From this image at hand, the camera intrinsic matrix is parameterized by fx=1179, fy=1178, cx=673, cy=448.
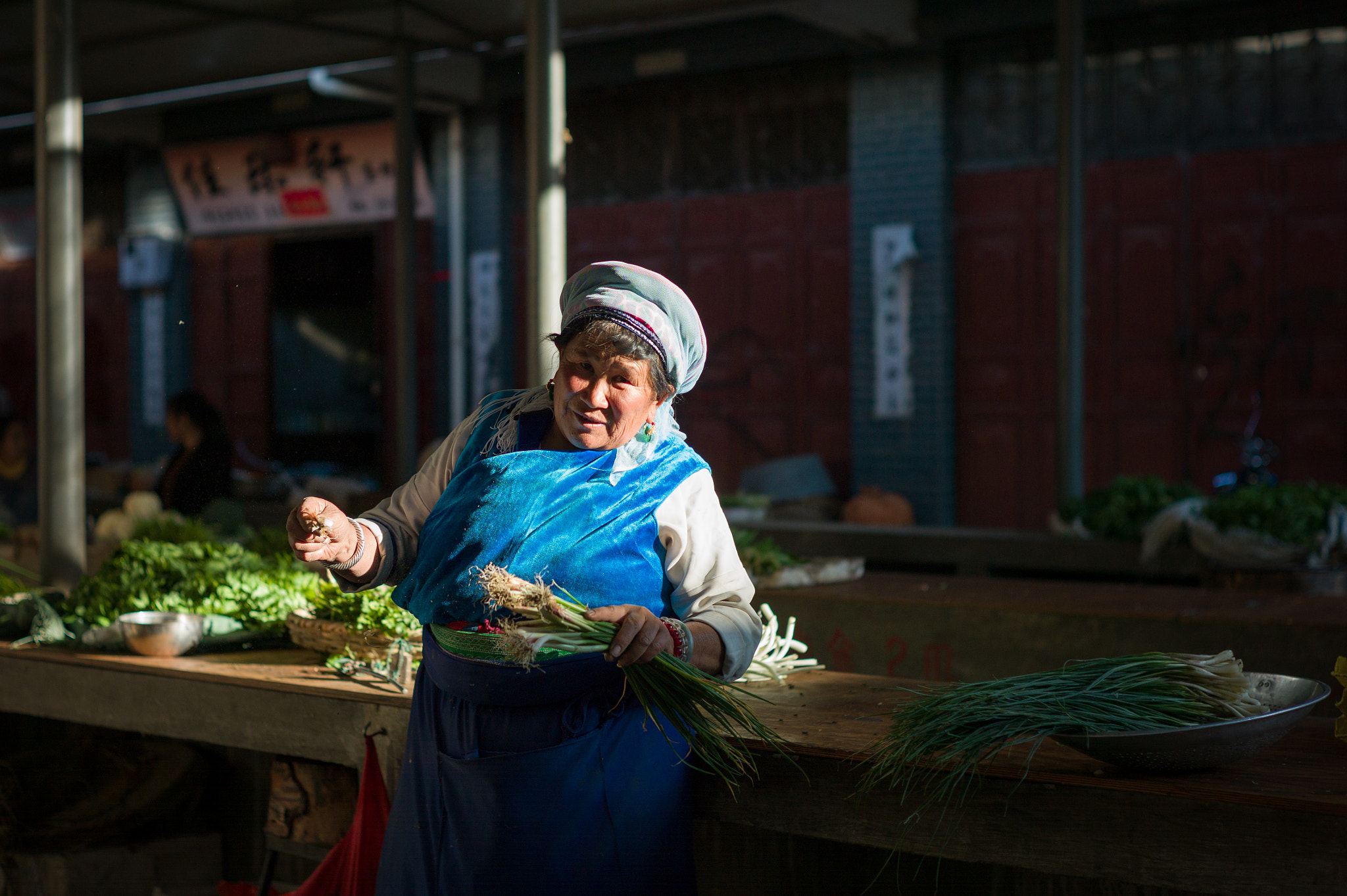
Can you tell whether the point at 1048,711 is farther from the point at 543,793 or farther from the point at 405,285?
the point at 405,285

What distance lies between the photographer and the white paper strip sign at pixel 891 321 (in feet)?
27.9

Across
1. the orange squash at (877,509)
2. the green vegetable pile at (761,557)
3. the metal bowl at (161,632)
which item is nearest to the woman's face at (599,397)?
the metal bowl at (161,632)

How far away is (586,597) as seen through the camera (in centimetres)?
198

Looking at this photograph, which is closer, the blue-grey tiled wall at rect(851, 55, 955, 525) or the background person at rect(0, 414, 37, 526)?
the background person at rect(0, 414, 37, 526)

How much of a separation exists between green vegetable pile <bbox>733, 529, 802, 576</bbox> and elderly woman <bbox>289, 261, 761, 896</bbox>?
2100mm

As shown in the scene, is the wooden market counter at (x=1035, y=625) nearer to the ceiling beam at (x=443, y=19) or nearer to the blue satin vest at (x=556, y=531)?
the blue satin vest at (x=556, y=531)

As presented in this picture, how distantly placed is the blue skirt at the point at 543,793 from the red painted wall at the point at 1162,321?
251 inches

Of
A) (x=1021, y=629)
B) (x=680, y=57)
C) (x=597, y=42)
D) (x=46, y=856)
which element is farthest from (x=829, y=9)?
(x=46, y=856)

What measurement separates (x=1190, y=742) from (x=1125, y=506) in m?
3.93

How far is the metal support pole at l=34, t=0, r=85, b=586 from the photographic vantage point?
4035 millimetres

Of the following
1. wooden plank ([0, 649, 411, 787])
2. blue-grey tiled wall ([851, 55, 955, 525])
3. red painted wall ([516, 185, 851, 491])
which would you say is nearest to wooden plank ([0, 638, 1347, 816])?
wooden plank ([0, 649, 411, 787])

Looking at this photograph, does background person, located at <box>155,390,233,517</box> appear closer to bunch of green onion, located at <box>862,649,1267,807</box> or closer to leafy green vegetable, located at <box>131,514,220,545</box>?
leafy green vegetable, located at <box>131,514,220,545</box>

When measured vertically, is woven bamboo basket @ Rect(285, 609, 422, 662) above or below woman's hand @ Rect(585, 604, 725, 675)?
below

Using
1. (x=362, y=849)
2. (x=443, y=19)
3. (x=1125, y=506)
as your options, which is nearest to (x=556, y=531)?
(x=362, y=849)
